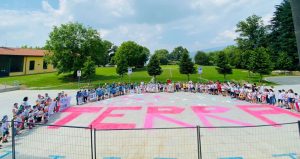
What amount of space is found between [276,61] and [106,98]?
50.7 metres

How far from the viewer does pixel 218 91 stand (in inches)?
989

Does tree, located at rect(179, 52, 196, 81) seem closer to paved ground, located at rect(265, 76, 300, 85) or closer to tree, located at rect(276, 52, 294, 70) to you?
paved ground, located at rect(265, 76, 300, 85)

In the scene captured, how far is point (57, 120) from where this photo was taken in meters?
15.1

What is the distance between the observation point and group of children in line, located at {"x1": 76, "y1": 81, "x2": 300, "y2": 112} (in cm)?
1755

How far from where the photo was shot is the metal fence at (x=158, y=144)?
8.38 m

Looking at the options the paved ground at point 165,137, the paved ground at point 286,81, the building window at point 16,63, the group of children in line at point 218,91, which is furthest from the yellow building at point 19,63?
the paved ground at point 286,81

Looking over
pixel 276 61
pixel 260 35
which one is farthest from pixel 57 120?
pixel 260 35

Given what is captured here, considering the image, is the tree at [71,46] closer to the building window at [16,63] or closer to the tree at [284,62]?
the building window at [16,63]

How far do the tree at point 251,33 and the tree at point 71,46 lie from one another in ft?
154

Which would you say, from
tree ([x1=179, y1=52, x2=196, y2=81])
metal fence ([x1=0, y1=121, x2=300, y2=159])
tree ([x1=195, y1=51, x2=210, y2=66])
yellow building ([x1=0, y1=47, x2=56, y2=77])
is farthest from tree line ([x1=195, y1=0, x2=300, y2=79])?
yellow building ([x1=0, y1=47, x2=56, y2=77])

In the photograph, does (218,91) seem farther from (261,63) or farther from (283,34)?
(283,34)

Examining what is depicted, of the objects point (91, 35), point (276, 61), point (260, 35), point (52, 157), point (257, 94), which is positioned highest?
point (260, 35)

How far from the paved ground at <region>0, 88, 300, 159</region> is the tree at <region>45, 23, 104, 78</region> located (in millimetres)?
28689

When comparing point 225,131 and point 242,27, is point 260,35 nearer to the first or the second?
point 242,27
